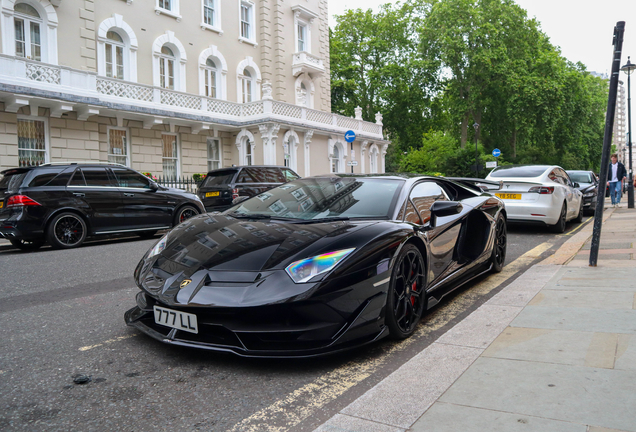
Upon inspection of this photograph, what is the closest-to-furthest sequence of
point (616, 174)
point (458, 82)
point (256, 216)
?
point (256, 216) < point (616, 174) < point (458, 82)

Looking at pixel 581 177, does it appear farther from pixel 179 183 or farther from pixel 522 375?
pixel 522 375

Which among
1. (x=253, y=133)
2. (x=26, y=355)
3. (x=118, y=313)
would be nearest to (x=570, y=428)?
(x=26, y=355)

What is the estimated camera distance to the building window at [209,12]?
24.3 m

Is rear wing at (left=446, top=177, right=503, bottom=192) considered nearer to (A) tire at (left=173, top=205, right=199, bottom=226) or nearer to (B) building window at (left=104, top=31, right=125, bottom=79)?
(A) tire at (left=173, top=205, right=199, bottom=226)

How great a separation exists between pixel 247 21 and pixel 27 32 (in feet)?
38.9

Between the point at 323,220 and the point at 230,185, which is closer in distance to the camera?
the point at 323,220

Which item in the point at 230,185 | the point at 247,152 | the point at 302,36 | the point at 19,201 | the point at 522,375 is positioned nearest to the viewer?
the point at 522,375

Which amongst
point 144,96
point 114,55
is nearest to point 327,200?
point 144,96

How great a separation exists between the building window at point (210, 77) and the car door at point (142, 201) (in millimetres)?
14443

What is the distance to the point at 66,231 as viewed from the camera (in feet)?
31.4

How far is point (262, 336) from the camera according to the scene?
2.98m

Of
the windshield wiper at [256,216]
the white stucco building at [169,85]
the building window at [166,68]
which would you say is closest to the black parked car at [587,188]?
the white stucco building at [169,85]

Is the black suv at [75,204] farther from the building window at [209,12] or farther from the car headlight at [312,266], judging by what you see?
the building window at [209,12]

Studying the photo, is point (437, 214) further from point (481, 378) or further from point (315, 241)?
point (481, 378)
